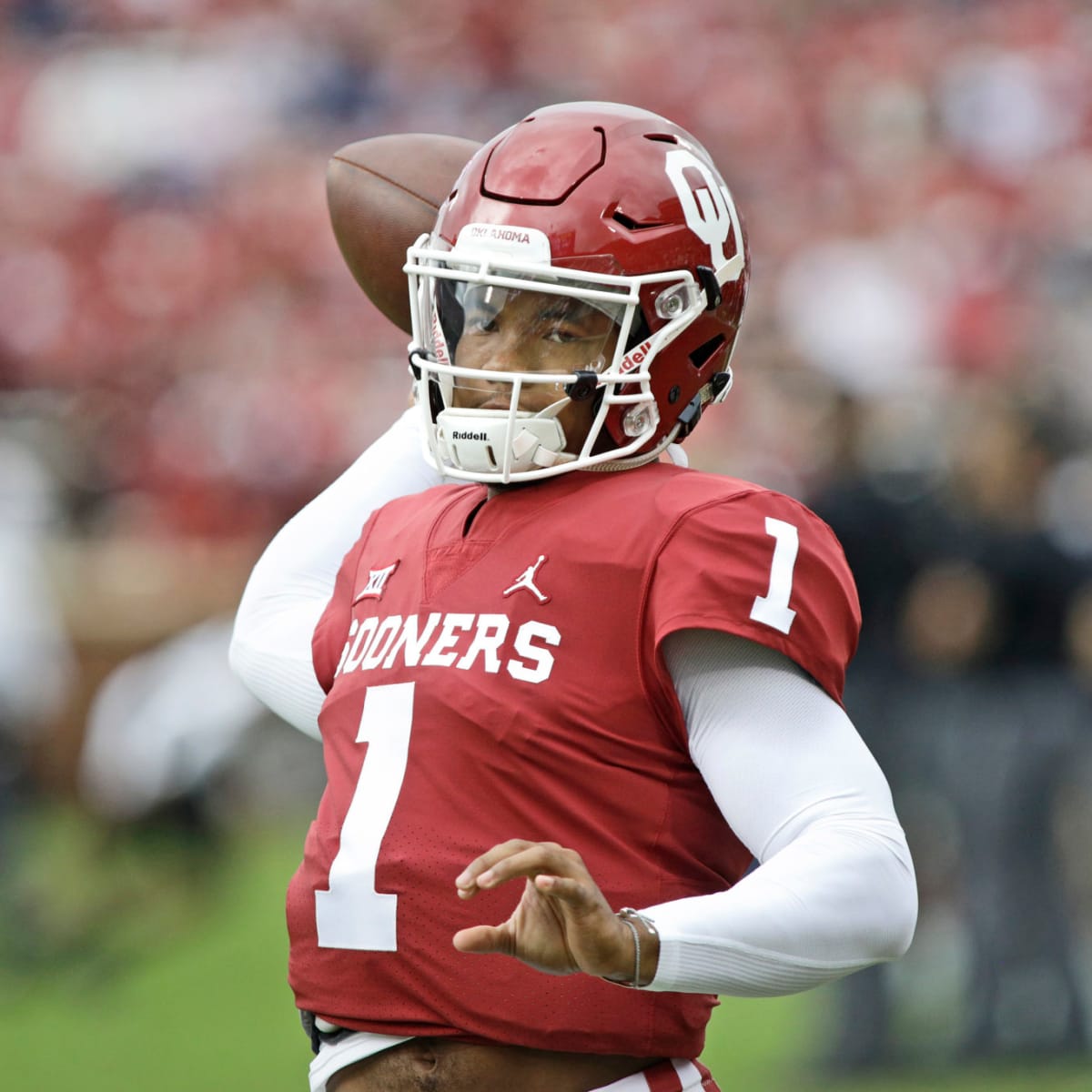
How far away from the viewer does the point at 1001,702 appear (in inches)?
197

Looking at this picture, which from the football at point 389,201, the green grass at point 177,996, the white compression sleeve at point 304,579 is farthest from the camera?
the green grass at point 177,996

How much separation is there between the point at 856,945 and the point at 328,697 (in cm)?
59

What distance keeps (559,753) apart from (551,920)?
0.24m

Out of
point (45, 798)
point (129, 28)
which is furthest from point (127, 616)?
point (129, 28)

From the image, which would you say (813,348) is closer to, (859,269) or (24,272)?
(859,269)

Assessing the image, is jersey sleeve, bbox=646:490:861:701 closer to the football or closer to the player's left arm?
the player's left arm

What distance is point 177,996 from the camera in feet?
18.9

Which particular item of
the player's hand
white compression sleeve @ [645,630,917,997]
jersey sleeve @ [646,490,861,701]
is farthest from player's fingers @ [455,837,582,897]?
jersey sleeve @ [646,490,861,701]

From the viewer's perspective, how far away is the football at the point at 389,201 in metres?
2.24

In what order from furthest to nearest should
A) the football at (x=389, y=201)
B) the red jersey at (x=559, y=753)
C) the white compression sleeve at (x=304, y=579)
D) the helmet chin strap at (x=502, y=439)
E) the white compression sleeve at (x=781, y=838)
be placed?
1. the football at (x=389, y=201)
2. the white compression sleeve at (x=304, y=579)
3. the helmet chin strap at (x=502, y=439)
4. the red jersey at (x=559, y=753)
5. the white compression sleeve at (x=781, y=838)

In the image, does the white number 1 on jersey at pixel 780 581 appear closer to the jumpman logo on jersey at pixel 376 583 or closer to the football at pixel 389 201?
the jumpman logo on jersey at pixel 376 583

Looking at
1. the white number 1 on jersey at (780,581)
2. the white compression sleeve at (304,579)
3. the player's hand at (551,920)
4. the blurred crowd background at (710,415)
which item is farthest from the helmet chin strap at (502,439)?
the blurred crowd background at (710,415)

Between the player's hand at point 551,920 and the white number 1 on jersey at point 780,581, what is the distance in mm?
301

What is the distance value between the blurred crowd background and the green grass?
0.39 ft
